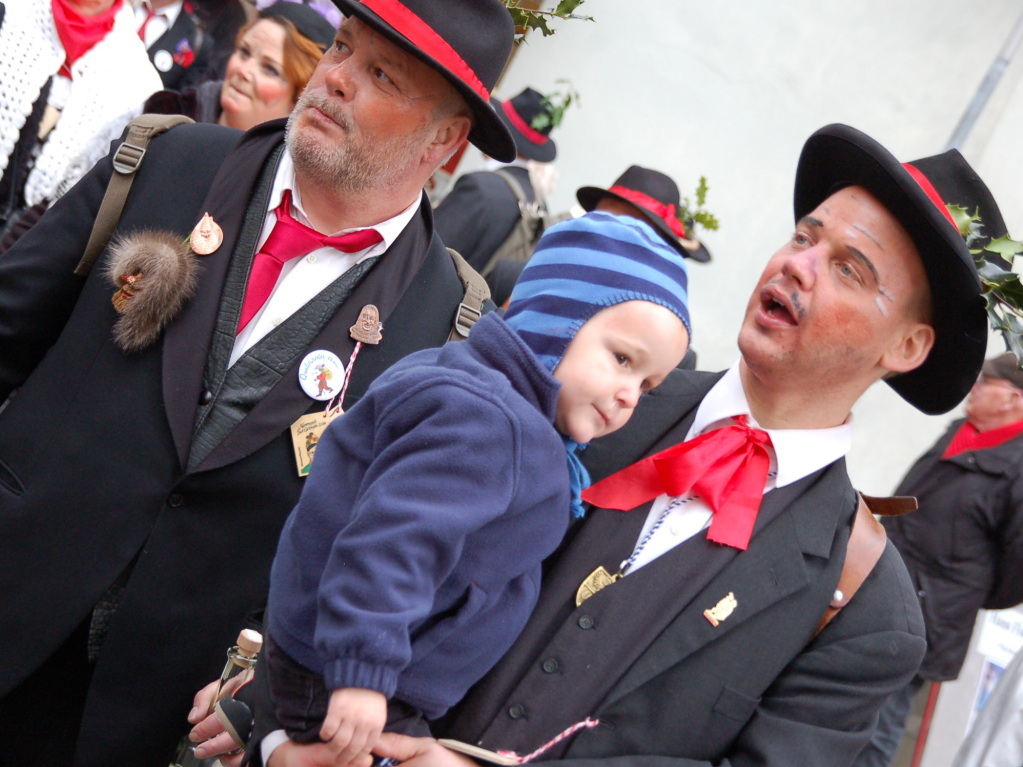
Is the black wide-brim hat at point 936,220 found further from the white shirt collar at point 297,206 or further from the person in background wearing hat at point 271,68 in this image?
the person in background wearing hat at point 271,68

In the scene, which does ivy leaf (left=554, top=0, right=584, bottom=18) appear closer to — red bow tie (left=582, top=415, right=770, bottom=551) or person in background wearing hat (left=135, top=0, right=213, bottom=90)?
red bow tie (left=582, top=415, right=770, bottom=551)

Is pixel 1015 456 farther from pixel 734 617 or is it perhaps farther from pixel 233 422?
pixel 233 422

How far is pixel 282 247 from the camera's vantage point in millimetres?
2510

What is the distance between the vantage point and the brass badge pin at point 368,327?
98.5 inches

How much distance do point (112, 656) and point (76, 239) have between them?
1027mm

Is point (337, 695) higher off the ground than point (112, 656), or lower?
higher

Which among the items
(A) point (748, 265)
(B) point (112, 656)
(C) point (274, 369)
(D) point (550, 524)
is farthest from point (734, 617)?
(A) point (748, 265)

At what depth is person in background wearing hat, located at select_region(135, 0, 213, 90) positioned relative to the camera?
4203 mm

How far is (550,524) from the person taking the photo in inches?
76.0

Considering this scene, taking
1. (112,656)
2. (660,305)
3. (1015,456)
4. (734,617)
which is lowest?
(112,656)

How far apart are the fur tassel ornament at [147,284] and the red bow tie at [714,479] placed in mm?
1076

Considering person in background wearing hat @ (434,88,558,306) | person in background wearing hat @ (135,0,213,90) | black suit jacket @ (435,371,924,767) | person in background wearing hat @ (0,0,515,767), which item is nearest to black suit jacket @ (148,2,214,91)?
person in background wearing hat @ (135,0,213,90)

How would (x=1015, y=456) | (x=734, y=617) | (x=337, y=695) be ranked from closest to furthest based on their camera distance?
(x=337, y=695) → (x=734, y=617) → (x=1015, y=456)

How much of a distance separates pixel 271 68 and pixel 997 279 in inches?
109
